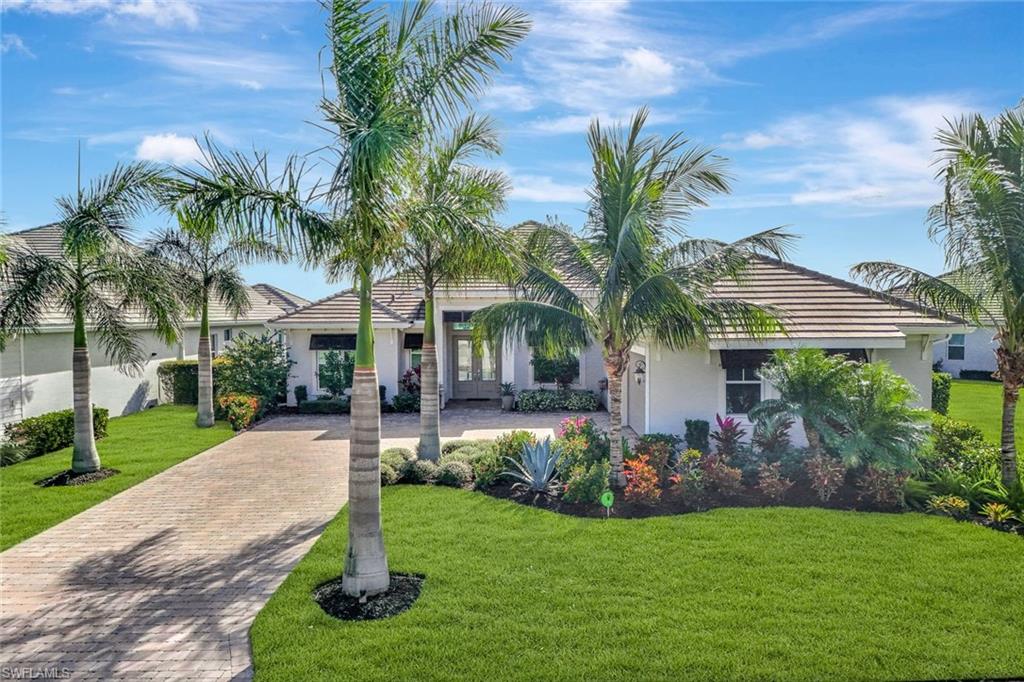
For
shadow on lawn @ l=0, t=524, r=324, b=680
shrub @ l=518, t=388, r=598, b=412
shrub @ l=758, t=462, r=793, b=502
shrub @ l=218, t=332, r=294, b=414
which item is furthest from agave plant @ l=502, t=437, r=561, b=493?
shrub @ l=218, t=332, r=294, b=414

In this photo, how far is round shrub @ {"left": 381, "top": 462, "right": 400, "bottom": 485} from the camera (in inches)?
501

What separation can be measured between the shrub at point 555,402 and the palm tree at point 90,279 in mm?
12018

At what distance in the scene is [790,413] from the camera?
12.0 meters

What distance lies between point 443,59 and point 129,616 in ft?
26.9

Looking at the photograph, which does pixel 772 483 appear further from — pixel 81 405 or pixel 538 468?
pixel 81 405

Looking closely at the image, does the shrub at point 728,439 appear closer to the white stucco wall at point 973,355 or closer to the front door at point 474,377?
the front door at point 474,377

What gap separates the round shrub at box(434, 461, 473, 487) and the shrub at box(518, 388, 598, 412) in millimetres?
9216

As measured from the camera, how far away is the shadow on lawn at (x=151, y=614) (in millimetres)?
6355

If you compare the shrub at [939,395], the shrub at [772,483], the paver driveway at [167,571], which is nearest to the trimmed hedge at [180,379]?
the paver driveway at [167,571]

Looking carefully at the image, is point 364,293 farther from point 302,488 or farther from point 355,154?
point 302,488

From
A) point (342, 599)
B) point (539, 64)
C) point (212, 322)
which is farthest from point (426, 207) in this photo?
point (212, 322)

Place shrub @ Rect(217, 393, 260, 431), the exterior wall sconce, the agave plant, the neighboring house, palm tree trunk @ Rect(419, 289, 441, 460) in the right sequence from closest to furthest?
1. the agave plant
2. palm tree trunk @ Rect(419, 289, 441, 460)
3. the neighboring house
4. the exterior wall sconce
5. shrub @ Rect(217, 393, 260, 431)

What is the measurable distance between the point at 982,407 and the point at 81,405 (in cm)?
2954

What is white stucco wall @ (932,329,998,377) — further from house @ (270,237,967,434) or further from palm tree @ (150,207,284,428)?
palm tree @ (150,207,284,428)
